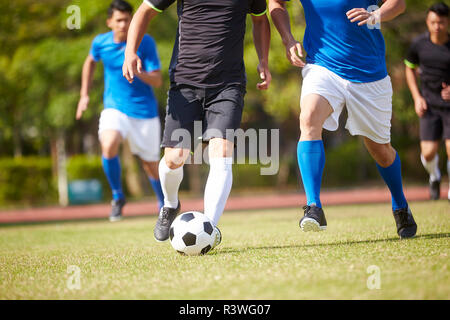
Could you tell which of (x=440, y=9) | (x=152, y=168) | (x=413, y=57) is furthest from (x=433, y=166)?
(x=152, y=168)

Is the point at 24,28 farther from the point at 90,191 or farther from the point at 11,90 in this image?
the point at 90,191

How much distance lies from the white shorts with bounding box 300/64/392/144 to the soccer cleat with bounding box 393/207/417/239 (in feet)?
2.42

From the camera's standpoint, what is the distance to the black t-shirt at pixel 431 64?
8.98 metres

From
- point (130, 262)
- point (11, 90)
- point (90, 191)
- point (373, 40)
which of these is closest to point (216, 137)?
point (130, 262)

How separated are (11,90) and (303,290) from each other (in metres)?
16.7

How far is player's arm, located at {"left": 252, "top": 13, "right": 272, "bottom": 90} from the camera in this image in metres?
5.40

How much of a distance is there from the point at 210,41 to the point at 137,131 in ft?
12.0

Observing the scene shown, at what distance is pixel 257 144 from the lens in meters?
24.5

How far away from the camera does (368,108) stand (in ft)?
16.6

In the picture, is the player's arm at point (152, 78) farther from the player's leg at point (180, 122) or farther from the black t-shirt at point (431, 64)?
the black t-shirt at point (431, 64)

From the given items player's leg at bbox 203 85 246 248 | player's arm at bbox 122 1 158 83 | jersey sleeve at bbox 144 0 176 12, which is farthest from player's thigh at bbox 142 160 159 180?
jersey sleeve at bbox 144 0 176 12

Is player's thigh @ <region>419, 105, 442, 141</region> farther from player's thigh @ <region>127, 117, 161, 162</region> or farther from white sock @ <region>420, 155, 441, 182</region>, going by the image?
player's thigh @ <region>127, 117, 161, 162</region>

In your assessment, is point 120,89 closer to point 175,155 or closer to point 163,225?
point 163,225

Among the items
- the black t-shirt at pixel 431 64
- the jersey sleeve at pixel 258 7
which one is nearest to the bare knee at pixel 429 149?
the black t-shirt at pixel 431 64
